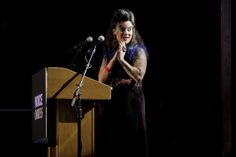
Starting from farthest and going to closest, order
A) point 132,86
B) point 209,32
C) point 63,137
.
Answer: point 209,32 < point 132,86 < point 63,137

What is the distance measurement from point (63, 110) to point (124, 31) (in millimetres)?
1380

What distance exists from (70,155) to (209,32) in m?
2.26

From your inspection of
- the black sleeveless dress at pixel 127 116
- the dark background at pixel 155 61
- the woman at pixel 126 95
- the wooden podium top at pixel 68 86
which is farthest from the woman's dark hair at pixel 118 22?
the wooden podium top at pixel 68 86

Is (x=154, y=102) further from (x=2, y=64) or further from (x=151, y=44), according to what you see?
(x=2, y=64)

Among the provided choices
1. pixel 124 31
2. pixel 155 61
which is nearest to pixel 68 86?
pixel 124 31

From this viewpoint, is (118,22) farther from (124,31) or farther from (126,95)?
(126,95)

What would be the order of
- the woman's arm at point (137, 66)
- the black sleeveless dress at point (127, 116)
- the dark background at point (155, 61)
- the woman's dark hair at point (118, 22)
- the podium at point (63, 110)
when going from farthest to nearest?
the dark background at point (155, 61) < the woman's dark hair at point (118, 22) < the black sleeveless dress at point (127, 116) < the woman's arm at point (137, 66) < the podium at point (63, 110)

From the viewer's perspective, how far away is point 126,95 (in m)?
5.43

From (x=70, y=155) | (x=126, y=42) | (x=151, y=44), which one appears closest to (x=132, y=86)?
(x=126, y=42)

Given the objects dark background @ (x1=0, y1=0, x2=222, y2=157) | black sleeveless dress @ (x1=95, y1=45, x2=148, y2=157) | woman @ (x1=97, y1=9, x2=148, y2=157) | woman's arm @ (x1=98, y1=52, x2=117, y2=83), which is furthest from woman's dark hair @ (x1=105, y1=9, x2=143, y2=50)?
dark background @ (x1=0, y1=0, x2=222, y2=157)

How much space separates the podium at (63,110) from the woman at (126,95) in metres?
1.00

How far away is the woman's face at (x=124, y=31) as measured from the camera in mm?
5488

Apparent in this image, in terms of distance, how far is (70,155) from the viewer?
4.38m

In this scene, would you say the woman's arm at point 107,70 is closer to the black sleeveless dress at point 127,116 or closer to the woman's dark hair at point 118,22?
the black sleeveless dress at point 127,116
